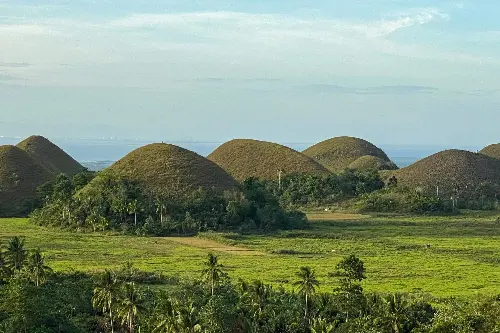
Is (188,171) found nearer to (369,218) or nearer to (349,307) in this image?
(369,218)

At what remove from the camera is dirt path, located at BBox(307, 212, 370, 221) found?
113 m

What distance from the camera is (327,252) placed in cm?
7719

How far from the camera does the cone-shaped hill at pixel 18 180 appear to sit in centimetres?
12500

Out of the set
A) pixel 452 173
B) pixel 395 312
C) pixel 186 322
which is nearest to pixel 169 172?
pixel 452 173

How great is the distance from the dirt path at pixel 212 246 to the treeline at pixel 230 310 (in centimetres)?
2689

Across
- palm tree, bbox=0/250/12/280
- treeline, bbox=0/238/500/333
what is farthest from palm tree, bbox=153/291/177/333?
palm tree, bbox=0/250/12/280

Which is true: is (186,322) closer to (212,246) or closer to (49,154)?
(212,246)

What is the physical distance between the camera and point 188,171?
116688mm

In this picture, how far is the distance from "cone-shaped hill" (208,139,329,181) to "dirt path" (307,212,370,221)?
3213cm

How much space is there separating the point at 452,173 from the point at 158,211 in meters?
78.4

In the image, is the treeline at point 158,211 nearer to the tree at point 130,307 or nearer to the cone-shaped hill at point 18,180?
the cone-shaped hill at point 18,180

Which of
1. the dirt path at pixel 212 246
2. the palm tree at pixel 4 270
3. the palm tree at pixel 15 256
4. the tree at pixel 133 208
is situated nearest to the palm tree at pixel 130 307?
the palm tree at pixel 4 270

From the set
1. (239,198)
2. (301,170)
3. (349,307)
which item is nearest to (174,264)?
(349,307)

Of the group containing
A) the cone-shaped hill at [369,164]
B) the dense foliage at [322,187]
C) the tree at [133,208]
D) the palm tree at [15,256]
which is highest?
the cone-shaped hill at [369,164]
